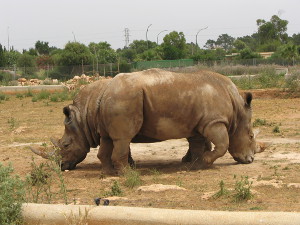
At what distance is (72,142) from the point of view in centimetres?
1023

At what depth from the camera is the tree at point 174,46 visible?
2292 inches

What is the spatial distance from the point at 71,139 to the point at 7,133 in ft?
19.7

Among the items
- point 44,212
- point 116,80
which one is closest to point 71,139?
point 116,80

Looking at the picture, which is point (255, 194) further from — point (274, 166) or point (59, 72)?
point (59, 72)

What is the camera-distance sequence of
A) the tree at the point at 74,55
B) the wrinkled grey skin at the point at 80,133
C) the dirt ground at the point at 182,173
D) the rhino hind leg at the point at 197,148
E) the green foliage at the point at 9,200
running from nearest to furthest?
1. the green foliage at the point at 9,200
2. the dirt ground at the point at 182,173
3. the wrinkled grey skin at the point at 80,133
4. the rhino hind leg at the point at 197,148
5. the tree at the point at 74,55

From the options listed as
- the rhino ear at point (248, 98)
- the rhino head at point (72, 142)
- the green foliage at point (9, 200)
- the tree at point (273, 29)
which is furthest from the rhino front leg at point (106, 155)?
the tree at point (273, 29)

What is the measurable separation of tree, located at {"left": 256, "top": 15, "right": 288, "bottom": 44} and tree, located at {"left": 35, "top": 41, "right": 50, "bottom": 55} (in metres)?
33.3

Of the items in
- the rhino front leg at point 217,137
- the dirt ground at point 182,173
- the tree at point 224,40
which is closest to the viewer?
the dirt ground at point 182,173

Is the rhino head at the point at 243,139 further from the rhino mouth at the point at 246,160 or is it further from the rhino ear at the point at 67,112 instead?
the rhino ear at the point at 67,112

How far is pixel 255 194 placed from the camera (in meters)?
7.36

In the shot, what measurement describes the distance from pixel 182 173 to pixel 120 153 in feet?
3.64

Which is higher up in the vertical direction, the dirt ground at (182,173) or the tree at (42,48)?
the tree at (42,48)

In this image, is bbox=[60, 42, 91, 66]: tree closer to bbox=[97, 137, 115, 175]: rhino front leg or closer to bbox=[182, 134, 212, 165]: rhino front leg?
bbox=[182, 134, 212, 165]: rhino front leg

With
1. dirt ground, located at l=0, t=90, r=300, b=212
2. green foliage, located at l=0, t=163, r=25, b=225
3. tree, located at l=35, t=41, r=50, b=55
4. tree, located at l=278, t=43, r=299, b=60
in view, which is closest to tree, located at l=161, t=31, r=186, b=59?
tree, located at l=278, t=43, r=299, b=60
